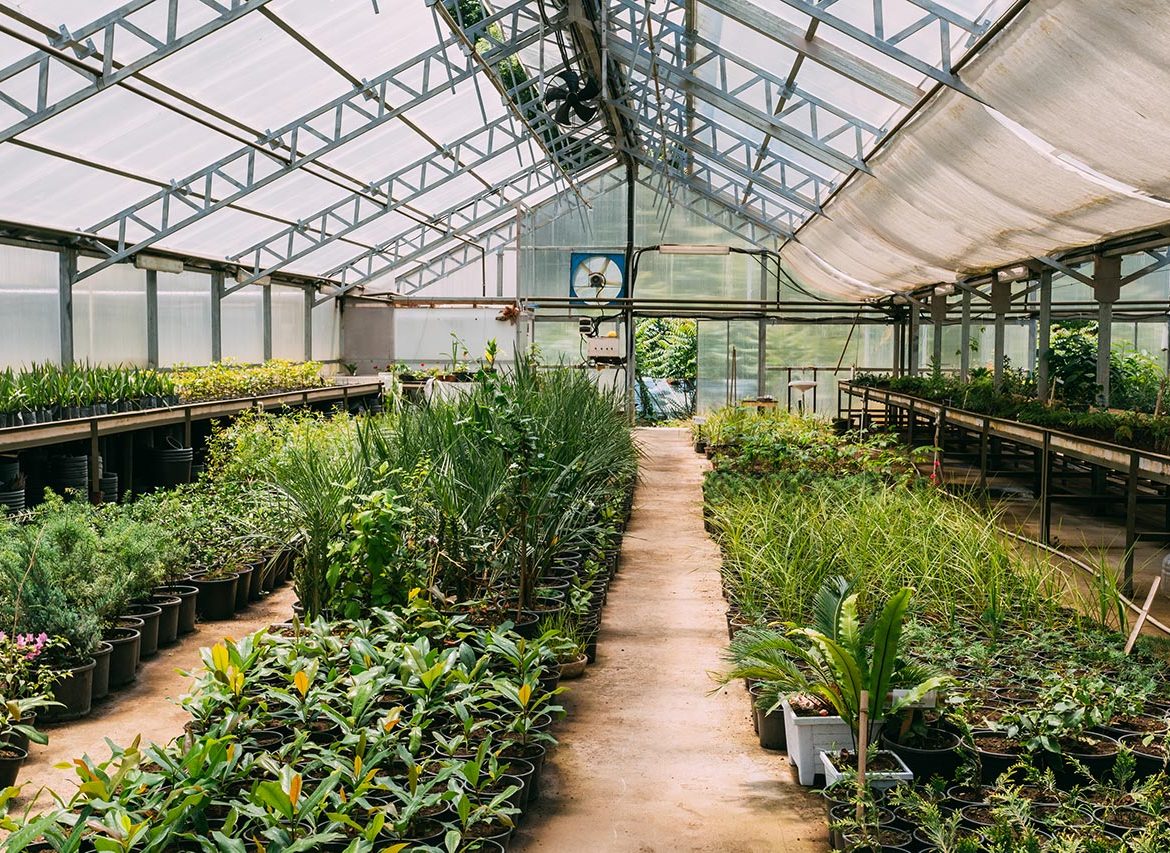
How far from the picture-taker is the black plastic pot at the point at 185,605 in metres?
5.14

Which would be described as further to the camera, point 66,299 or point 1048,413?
point 66,299

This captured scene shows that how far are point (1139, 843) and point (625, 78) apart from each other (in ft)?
41.6

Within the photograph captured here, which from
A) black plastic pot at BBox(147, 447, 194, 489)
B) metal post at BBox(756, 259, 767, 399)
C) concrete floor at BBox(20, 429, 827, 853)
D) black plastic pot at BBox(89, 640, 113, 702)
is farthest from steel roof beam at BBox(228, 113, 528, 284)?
black plastic pot at BBox(89, 640, 113, 702)

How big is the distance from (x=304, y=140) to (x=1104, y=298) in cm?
841

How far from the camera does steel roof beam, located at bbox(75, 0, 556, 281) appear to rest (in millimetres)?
11328

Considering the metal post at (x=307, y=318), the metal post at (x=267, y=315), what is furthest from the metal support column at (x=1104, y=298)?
the metal post at (x=307, y=318)

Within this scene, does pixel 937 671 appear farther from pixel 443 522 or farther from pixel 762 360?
pixel 762 360

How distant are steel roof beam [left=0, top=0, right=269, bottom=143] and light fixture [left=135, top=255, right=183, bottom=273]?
158 inches

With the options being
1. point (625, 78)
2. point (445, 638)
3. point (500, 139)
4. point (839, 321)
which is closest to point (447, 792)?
point (445, 638)

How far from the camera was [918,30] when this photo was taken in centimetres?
668

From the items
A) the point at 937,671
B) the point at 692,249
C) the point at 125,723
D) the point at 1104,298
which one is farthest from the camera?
the point at 692,249

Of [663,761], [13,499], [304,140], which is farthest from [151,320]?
[663,761]

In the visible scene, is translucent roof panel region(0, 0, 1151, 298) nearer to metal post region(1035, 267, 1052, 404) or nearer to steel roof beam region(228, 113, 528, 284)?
steel roof beam region(228, 113, 528, 284)

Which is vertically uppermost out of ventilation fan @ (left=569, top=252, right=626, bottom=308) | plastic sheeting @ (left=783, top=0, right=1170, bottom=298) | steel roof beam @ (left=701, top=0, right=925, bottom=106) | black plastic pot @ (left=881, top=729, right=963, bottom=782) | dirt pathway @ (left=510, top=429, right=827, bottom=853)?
steel roof beam @ (left=701, top=0, right=925, bottom=106)
